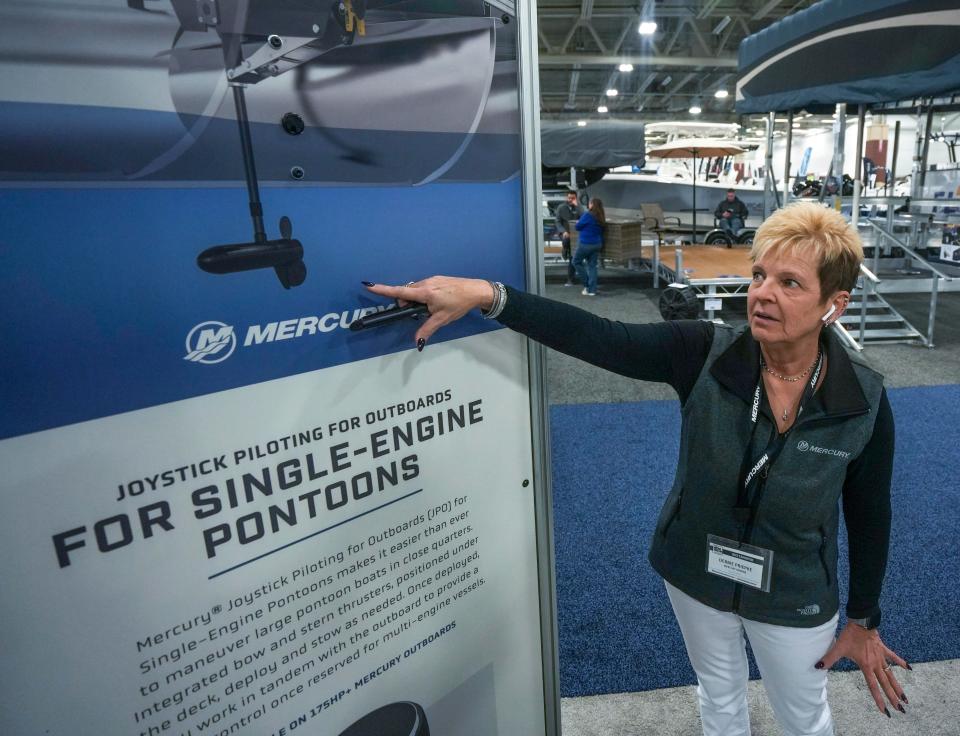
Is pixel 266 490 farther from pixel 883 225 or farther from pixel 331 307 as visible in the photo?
pixel 883 225

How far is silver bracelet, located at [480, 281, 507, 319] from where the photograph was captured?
117 cm

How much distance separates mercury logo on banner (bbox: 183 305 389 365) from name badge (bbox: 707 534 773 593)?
0.94m

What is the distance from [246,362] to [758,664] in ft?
4.65

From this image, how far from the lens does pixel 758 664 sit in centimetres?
148

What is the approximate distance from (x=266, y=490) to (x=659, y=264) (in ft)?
26.3

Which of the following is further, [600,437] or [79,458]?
[600,437]

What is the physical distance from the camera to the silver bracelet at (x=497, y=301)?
1.17m

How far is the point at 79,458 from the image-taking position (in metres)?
0.80

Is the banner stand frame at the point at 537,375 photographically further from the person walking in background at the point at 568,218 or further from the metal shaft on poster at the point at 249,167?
the person walking in background at the point at 568,218

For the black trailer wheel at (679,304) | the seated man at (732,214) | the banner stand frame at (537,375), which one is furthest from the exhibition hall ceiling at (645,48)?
the banner stand frame at (537,375)

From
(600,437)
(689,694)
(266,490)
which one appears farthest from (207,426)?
(600,437)

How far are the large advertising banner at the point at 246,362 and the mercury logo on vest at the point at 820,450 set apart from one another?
60 cm

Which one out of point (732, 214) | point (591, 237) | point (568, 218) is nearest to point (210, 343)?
point (591, 237)

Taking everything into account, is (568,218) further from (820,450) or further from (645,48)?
(820,450)
